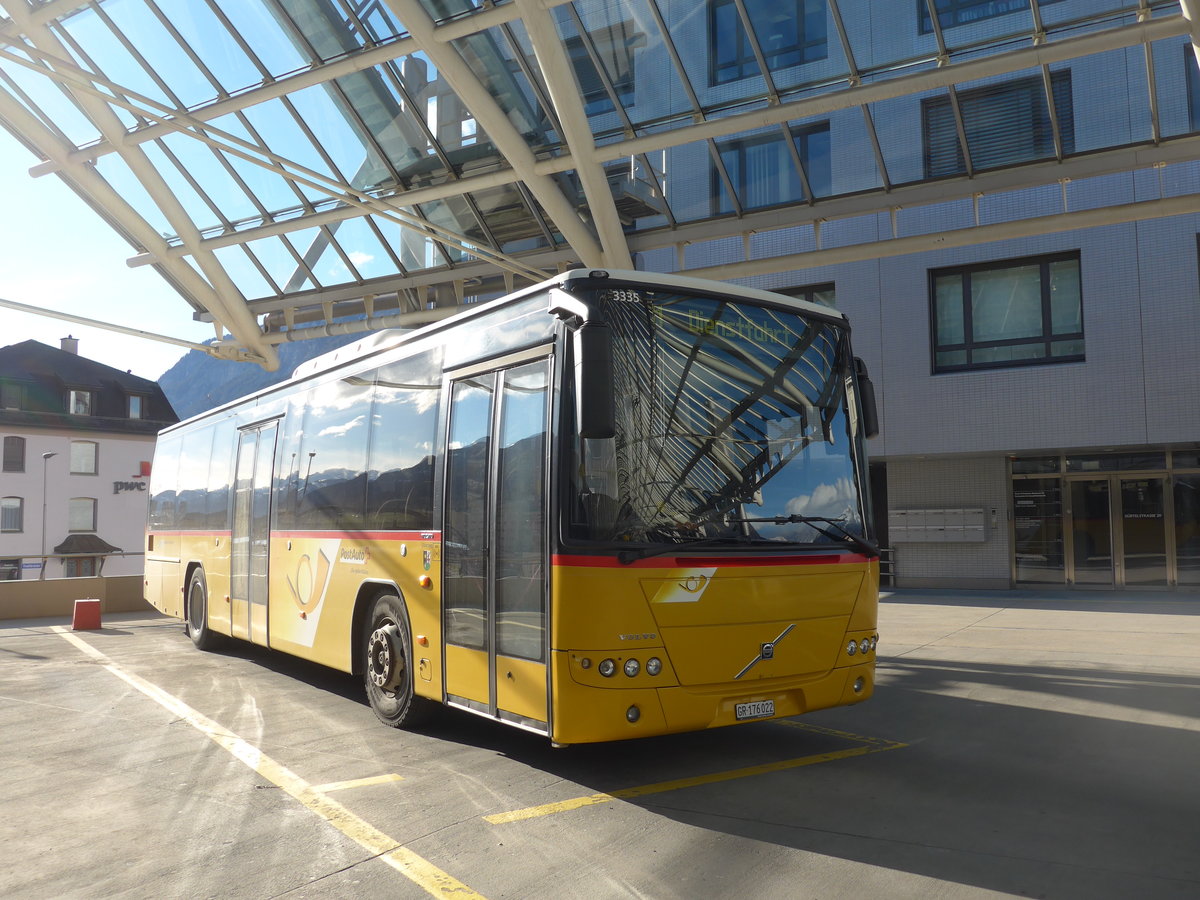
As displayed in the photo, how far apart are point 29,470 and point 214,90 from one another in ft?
148

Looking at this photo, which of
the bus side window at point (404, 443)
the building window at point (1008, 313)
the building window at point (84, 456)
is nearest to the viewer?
the bus side window at point (404, 443)

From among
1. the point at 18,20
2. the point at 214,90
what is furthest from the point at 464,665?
the point at 18,20

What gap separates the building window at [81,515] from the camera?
56.4m

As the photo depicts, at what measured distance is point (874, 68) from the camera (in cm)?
1274

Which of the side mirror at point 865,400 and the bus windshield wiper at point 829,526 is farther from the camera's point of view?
the side mirror at point 865,400

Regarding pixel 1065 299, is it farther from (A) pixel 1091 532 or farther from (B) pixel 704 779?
(B) pixel 704 779

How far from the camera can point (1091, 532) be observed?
21.7 m

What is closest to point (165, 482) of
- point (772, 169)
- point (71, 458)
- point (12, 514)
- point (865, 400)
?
point (772, 169)

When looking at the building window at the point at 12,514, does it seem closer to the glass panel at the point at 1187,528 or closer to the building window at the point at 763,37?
the building window at the point at 763,37

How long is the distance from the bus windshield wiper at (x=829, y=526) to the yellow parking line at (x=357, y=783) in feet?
8.90

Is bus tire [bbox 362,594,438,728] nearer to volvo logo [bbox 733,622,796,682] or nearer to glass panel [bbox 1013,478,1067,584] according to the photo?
volvo logo [bbox 733,622,796,682]

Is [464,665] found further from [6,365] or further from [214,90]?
[6,365]

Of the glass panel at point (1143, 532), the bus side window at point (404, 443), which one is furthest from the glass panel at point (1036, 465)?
the bus side window at point (404, 443)

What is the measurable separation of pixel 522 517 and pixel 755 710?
188 cm
